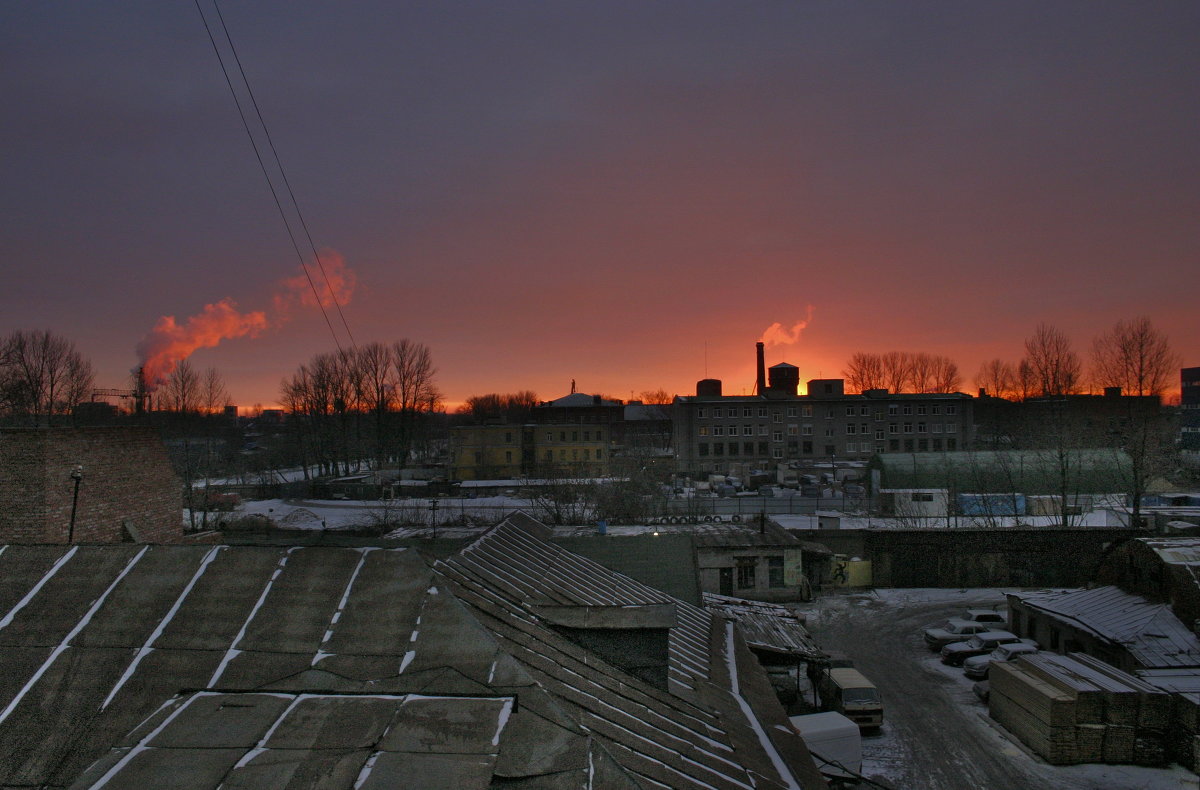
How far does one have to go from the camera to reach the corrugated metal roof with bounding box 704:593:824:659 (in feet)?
50.1

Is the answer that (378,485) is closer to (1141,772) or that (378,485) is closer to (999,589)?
(999,589)

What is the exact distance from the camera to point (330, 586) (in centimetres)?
597

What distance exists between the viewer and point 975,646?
1897 cm

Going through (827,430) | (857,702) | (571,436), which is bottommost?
(857,702)

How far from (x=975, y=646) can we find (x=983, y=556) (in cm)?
919

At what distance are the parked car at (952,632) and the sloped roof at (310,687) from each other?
50.0 feet

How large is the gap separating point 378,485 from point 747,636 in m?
35.7

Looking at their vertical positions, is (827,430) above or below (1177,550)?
above

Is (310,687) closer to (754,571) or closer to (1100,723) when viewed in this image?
(1100,723)

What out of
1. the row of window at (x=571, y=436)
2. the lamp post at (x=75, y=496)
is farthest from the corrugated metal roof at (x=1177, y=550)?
the row of window at (x=571, y=436)

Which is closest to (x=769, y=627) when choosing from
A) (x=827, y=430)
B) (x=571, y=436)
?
(x=571, y=436)

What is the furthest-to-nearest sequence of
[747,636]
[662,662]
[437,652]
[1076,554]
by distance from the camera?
[1076,554] < [747,636] < [662,662] < [437,652]

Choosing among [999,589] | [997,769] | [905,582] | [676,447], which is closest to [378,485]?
[676,447]

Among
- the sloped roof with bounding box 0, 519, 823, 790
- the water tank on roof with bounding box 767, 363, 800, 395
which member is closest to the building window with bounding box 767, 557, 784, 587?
the sloped roof with bounding box 0, 519, 823, 790
